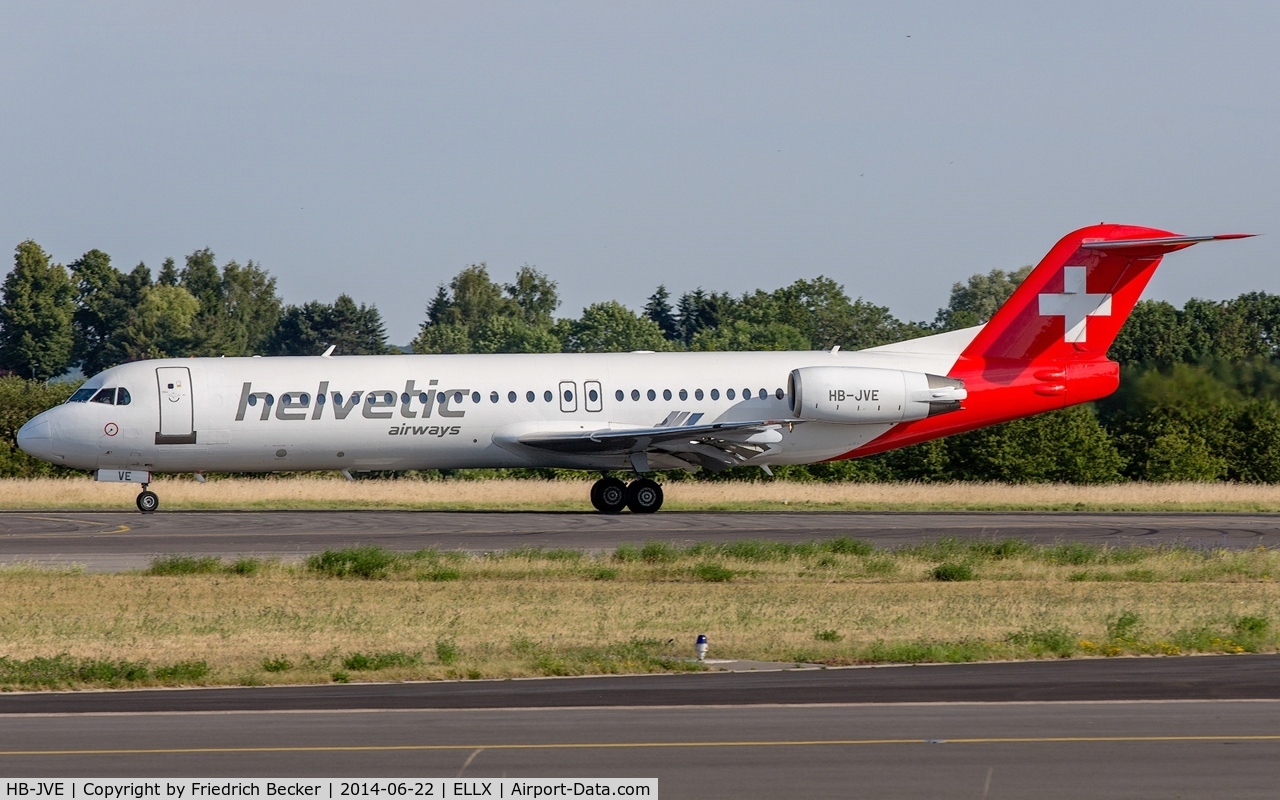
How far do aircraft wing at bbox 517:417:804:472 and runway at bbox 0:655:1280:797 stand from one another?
1968 cm

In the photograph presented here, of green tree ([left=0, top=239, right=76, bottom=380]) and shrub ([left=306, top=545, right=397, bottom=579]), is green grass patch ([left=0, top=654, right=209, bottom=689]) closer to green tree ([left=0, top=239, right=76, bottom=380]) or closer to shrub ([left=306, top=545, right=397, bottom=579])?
shrub ([left=306, top=545, right=397, bottom=579])

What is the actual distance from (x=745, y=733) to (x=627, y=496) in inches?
960

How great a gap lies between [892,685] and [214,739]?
19.1ft

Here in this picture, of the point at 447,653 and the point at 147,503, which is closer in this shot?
the point at 447,653

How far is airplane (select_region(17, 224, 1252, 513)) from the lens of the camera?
34.2 metres

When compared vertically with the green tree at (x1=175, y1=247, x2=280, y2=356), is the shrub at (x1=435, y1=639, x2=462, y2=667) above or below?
below

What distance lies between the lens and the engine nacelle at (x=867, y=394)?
3506 cm

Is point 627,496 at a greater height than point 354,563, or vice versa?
point 627,496

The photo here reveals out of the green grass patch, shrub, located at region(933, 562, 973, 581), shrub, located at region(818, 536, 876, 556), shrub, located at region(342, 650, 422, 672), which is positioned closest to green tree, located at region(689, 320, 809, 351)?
shrub, located at region(818, 536, 876, 556)

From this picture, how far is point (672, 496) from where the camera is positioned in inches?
1601

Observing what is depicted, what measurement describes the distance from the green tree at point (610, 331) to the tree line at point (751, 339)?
144 mm

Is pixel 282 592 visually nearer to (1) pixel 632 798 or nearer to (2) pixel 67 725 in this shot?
(2) pixel 67 725

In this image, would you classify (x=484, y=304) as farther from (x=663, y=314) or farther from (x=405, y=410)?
(x=405, y=410)
